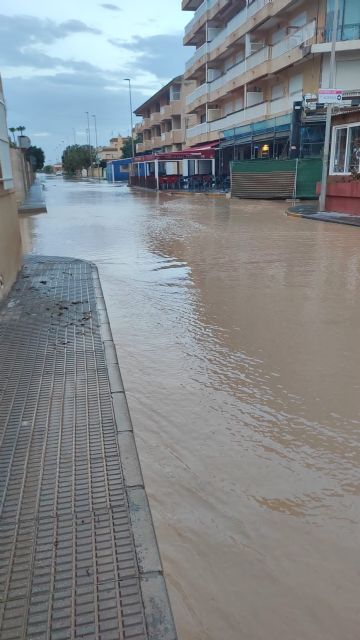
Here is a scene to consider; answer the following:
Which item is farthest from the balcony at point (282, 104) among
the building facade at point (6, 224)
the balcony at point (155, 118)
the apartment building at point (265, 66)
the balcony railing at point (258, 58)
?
the balcony at point (155, 118)

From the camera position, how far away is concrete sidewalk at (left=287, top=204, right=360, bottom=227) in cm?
1590

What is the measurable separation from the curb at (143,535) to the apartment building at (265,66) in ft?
72.4

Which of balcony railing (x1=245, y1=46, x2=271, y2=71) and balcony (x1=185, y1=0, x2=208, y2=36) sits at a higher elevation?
balcony (x1=185, y1=0, x2=208, y2=36)

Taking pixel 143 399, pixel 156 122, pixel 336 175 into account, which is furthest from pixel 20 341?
pixel 156 122

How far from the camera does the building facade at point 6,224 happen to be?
7367mm

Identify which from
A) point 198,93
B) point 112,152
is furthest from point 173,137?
point 112,152

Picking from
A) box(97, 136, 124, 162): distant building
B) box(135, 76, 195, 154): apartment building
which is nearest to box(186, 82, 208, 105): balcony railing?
box(135, 76, 195, 154): apartment building

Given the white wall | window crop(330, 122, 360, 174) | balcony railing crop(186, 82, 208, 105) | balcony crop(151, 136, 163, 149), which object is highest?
balcony railing crop(186, 82, 208, 105)

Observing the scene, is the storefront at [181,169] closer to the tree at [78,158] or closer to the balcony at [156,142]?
the balcony at [156,142]

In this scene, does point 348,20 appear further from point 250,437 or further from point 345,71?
point 250,437

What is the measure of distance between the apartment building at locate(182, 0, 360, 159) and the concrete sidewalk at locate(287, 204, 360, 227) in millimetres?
6158

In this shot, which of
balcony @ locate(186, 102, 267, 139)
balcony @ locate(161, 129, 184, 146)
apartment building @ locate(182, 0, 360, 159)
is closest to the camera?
apartment building @ locate(182, 0, 360, 159)

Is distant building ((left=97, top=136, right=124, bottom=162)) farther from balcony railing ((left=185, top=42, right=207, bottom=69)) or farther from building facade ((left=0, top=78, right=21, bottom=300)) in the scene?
building facade ((left=0, top=78, right=21, bottom=300))

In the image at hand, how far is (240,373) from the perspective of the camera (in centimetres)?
490
